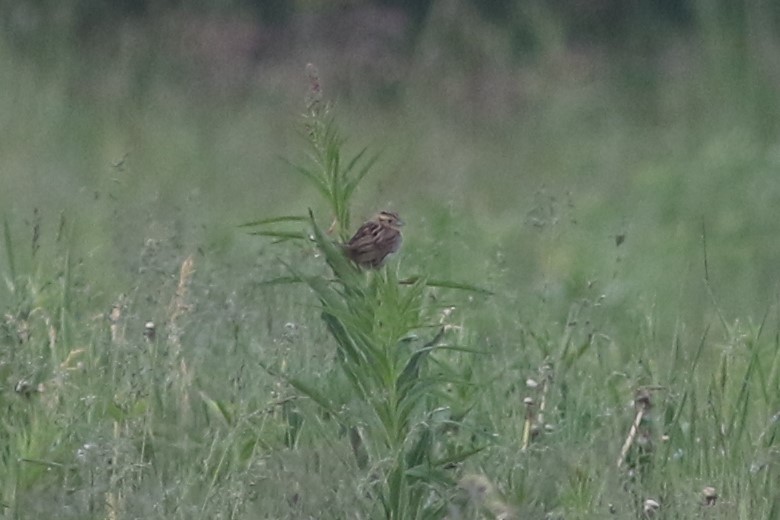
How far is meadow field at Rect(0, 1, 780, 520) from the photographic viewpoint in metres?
3.57

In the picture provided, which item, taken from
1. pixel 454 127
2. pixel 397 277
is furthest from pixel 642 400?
pixel 454 127

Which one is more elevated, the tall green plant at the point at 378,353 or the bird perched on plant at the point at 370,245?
the bird perched on plant at the point at 370,245

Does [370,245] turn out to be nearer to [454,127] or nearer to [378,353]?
[378,353]

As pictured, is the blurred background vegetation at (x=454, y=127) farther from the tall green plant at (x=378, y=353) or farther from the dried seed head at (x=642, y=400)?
the tall green plant at (x=378, y=353)

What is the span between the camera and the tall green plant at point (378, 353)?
326 centimetres

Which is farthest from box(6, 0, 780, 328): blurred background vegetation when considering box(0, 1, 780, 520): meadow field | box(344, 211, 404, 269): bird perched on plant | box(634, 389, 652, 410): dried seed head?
box(344, 211, 404, 269): bird perched on plant

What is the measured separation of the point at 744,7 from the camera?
8953 millimetres

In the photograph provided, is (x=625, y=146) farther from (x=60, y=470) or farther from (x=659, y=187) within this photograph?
(x=60, y=470)

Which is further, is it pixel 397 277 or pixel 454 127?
pixel 454 127

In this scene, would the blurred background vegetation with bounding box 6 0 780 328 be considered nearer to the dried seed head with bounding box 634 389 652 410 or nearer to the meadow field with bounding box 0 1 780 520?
the meadow field with bounding box 0 1 780 520

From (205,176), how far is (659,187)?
2123 millimetres

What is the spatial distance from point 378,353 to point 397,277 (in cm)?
19

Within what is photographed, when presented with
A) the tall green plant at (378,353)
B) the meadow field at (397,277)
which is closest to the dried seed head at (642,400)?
the meadow field at (397,277)

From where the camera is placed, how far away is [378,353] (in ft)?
10.8
